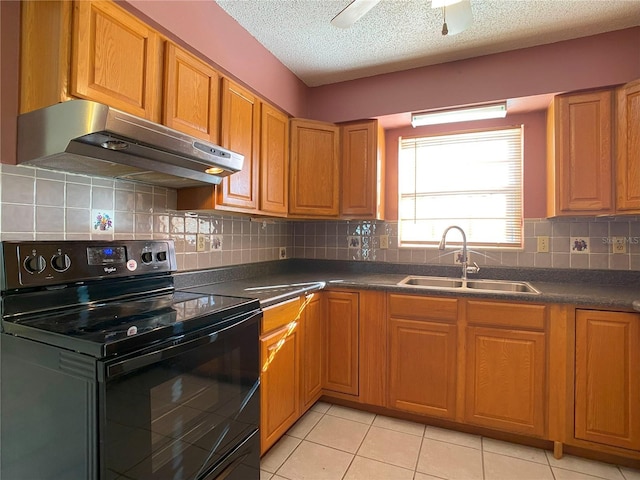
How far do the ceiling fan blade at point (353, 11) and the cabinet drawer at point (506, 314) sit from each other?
5.22 ft

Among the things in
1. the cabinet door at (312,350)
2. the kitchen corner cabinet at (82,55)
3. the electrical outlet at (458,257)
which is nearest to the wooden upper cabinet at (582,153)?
the electrical outlet at (458,257)

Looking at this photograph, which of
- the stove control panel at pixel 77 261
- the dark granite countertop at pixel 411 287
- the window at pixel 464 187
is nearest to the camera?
the stove control panel at pixel 77 261

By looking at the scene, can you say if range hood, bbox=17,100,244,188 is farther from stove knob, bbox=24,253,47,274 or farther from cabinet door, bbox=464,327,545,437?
cabinet door, bbox=464,327,545,437

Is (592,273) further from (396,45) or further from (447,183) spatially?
(396,45)

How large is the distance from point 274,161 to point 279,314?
3.51 ft

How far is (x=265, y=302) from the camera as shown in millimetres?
1618

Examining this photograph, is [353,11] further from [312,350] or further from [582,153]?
[312,350]

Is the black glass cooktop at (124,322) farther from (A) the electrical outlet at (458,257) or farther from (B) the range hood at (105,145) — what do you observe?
(A) the electrical outlet at (458,257)

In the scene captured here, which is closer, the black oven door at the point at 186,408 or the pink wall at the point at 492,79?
the black oven door at the point at 186,408

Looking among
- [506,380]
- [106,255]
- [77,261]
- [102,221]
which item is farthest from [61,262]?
[506,380]

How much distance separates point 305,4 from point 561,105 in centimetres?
164

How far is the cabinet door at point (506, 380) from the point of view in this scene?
5.96 feet

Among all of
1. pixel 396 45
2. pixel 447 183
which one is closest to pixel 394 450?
pixel 447 183

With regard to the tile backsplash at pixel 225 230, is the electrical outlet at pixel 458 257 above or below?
below
